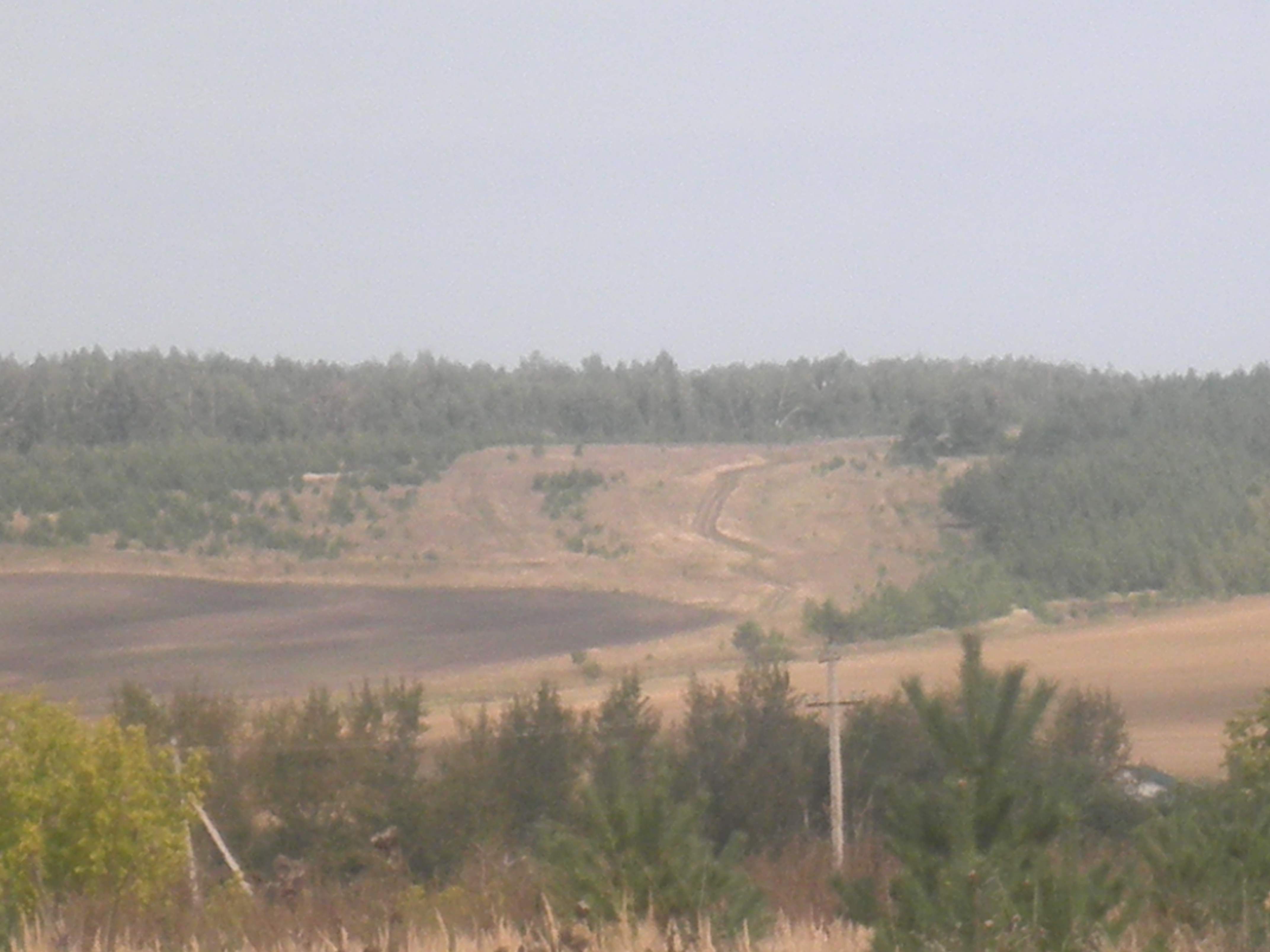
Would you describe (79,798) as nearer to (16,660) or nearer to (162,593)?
(16,660)

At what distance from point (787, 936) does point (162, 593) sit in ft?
162

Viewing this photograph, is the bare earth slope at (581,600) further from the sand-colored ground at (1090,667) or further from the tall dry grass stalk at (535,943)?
the tall dry grass stalk at (535,943)

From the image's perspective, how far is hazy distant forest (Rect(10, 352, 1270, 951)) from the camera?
21.9 feet

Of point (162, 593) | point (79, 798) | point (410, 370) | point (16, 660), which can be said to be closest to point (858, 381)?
point (410, 370)

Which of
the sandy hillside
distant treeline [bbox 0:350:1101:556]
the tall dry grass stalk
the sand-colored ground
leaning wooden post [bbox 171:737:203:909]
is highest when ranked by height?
distant treeline [bbox 0:350:1101:556]

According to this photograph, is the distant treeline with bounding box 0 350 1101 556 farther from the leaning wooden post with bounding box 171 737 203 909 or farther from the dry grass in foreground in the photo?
the dry grass in foreground

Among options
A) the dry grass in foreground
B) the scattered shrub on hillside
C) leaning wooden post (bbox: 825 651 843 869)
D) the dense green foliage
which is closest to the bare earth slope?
the scattered shrub on hillside

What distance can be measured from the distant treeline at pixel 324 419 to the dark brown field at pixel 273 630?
581 cm

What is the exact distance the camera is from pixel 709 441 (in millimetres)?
85625

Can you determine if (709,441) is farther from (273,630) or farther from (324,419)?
(273,630)

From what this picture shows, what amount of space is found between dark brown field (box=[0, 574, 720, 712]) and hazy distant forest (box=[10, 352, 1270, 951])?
4726 millimetres

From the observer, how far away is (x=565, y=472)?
70.4 metres

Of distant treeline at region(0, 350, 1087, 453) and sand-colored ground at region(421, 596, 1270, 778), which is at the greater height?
distant treeline at region(0, 350, 1087, 453)

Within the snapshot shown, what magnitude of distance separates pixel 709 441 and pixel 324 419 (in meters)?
20.8
